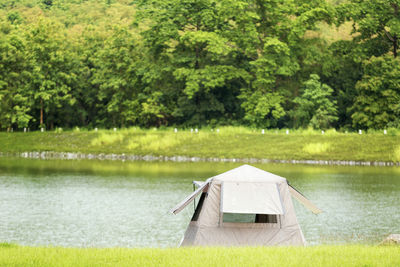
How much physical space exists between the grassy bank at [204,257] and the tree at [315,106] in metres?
40.2

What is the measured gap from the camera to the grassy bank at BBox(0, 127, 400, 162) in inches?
1804

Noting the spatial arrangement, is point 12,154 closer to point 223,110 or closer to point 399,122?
point 223,110

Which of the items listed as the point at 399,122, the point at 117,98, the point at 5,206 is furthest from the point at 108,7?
the point at 5,206

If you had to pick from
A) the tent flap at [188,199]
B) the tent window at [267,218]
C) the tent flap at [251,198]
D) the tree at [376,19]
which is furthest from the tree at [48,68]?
the tent flap at [251,198]

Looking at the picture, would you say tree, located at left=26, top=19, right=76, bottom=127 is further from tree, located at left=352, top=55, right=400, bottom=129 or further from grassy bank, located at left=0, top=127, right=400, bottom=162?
tree, located at left=352, top=55, right=400, bottom=129

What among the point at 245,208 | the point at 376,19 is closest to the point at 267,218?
the point at 245,208

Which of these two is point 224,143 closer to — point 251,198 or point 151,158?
point 151,158

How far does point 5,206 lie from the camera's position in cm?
2361

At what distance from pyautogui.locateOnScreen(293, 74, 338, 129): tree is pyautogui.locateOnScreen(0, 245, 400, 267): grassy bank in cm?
4021

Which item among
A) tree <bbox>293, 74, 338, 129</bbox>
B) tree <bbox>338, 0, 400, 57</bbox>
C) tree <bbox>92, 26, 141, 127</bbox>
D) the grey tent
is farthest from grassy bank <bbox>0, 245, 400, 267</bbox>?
tree <bbox>92, 26, 141, 127</bbox>

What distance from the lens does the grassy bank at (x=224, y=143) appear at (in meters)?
45.8

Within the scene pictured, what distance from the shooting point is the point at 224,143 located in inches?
1978

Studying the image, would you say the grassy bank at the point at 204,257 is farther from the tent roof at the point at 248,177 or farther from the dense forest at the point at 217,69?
the dense forest at the point at 217,69

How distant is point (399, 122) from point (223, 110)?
54.8 feet
